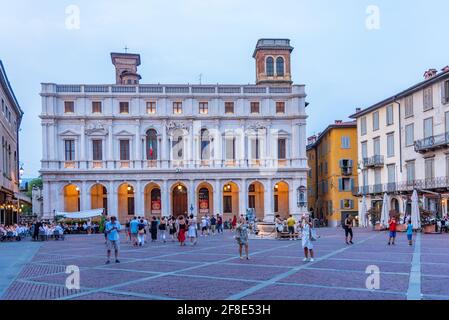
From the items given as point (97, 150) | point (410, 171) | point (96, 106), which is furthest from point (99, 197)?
point (410, 171)

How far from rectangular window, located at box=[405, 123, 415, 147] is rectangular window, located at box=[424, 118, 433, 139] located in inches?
71.7

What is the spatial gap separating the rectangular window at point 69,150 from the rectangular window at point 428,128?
35.6m

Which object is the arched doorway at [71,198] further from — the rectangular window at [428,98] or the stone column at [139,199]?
the rectangular window at [428,98]

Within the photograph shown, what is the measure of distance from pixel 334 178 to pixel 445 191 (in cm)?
1962

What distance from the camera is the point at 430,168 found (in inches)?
1727

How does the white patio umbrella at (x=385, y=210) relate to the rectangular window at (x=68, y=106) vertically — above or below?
below

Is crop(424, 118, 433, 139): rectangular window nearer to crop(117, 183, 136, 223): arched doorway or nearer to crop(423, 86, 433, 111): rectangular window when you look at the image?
crop(423, 86, 433, 111): rectangular window

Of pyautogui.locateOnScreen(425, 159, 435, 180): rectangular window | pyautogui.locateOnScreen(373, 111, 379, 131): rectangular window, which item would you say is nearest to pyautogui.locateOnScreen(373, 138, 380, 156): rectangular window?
pyautogui.locateOnScreen(373, 111, 379, 131): rectangular window

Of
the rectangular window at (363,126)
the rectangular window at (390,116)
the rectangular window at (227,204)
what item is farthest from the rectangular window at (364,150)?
the rectangular window at (227,204)

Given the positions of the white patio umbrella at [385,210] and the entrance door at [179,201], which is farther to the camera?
the entrance door at [179,201]

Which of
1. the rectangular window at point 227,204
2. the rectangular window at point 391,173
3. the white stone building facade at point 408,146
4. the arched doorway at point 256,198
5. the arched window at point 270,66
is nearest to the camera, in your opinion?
the white stone building facade at point 408,146

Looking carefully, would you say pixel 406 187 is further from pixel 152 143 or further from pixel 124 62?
pixel 124 62

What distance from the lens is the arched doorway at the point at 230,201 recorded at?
196 feet
